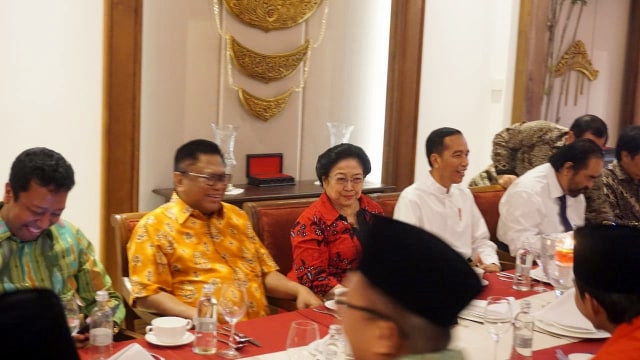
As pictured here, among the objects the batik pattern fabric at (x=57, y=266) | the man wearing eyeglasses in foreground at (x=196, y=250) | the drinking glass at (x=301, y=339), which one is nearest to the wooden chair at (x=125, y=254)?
the man wearing eyeglasses in foreground at (x=196, y=250)

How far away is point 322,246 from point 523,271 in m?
0.79

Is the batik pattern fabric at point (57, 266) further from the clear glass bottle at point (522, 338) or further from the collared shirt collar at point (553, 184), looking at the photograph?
the collared shirt collar at point (553, 184)

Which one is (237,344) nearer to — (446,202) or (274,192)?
(446,202)

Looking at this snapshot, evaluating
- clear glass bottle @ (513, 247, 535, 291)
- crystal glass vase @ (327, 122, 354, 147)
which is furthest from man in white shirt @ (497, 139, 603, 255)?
crystal glass vase @ (327, 122, 354, 147)

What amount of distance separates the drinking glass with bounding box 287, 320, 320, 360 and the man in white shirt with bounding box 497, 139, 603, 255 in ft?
6.40

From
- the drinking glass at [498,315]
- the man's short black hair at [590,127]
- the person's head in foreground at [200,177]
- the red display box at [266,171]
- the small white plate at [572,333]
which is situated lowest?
the small white plate at [572,333]

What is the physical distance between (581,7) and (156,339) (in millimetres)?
5343

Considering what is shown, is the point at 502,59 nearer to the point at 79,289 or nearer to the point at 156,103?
the point at 156,103

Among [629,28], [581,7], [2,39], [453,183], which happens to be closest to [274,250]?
[453,183]

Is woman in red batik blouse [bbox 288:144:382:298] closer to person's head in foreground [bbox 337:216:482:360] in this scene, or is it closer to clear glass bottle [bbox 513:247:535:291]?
clear glass bottle [bbox 513:247:535:291]

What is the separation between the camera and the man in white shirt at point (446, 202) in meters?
3.53

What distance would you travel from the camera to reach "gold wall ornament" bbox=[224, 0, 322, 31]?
446cm

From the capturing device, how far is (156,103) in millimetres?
4273

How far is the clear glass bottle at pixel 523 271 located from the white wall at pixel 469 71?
8.23ft
